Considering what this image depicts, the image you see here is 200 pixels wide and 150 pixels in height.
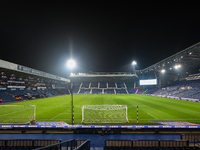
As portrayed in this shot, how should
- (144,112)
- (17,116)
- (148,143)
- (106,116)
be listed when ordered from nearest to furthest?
(148,143)
(106,116)
(17,116)
(144,112)

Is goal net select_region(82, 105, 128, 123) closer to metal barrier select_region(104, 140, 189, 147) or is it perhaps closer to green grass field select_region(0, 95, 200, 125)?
green grass field select_region(0, 95, 200, 125)

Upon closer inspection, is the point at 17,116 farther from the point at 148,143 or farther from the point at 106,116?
the point at 148,143

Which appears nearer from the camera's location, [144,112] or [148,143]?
[148,143]

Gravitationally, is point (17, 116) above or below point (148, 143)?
below

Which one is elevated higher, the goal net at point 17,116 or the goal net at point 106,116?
the goal net at point 106,116

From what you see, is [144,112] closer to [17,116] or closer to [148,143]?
[148,143]

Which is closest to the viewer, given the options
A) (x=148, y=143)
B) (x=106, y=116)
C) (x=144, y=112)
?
(x=148, y=143)

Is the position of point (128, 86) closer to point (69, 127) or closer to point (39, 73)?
point (39, 73)

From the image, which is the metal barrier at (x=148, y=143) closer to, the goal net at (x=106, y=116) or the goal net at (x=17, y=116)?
the goal net at (x=106, y=116)

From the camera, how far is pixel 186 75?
142 feet

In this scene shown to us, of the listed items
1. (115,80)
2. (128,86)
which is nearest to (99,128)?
(128,86)

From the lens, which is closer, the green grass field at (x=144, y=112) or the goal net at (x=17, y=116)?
the goal net at (x=17, y=116)

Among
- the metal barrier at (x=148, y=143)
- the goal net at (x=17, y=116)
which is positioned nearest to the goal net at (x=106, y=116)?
the metal barrier at (x=148, y=143)

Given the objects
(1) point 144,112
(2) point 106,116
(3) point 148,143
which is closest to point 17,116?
(2) point 106,116
